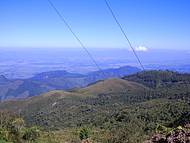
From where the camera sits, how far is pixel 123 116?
79.8 meters

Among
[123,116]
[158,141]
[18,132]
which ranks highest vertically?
[158,141]

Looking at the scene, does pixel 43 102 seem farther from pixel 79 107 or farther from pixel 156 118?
pixel 156 118

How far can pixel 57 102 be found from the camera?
525ft

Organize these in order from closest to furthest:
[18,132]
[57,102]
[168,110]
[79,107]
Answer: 1. [18,132]
2. [168,110]
3. [79,107]
4. [57,102]

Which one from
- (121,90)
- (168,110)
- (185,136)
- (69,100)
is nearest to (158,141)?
(185,136)

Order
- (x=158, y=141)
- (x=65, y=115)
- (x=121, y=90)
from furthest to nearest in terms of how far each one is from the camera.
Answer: (x=121, y=90), (x=65, y=115), (x=158, y=141)

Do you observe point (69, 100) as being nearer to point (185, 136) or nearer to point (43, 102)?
point (43, 102)

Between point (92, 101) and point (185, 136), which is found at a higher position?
point (185, 136)

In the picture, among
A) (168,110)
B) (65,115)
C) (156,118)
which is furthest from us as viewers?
(65,115)

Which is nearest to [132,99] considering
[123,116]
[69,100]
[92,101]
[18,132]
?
[92,101]

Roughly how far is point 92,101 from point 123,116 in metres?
75.8

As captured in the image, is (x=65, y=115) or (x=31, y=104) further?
(x=31, y=104)

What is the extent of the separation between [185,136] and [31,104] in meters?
155

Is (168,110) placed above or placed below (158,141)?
below
